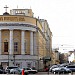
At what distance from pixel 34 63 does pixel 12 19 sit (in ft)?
42.1

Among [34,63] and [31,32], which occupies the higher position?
[31,32]

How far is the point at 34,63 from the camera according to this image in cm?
8625

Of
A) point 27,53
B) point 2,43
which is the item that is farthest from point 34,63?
point 2,43

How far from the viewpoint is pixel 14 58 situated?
272ft

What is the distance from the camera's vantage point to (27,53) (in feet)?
279

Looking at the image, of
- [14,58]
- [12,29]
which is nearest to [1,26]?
[12,29]

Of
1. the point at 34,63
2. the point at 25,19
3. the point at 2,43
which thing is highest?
the point at 25,19

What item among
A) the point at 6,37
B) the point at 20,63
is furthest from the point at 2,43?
the point at 20,63

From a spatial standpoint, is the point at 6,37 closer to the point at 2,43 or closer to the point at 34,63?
the point at 2,43

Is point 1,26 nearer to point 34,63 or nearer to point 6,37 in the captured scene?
point 6,37

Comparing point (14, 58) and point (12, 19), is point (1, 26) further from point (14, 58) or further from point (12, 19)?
point (14, 58)

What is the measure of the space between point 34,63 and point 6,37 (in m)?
9.92

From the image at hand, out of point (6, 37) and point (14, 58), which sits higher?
point (6, 37)

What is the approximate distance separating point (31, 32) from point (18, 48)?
5459mm
